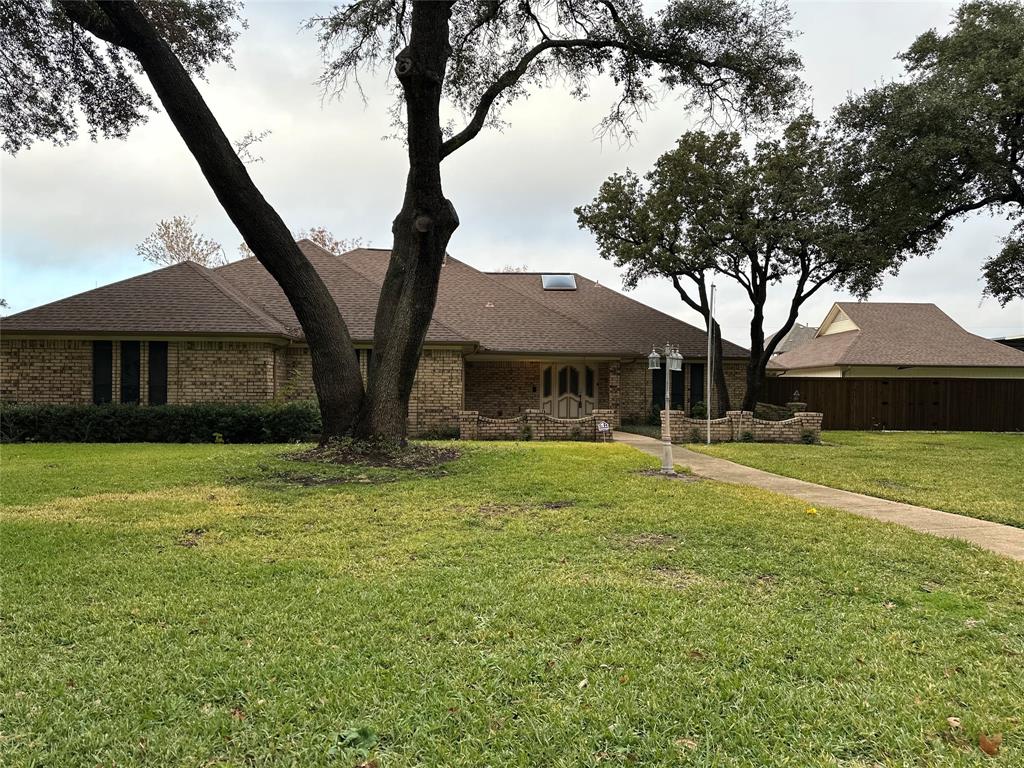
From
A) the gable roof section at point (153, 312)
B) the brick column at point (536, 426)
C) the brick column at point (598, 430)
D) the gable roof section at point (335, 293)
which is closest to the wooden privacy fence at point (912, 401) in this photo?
the brick column at point (598, 430)

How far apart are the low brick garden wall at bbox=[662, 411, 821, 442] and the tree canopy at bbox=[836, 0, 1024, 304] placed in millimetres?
5844

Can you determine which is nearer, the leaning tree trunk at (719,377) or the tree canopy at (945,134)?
the tree canopy at (945,134)

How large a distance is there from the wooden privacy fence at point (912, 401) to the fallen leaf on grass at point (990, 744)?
2207cm

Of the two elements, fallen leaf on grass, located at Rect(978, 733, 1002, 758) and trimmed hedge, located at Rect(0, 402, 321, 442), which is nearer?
fallen leaf on grass, located at Rect(978, 733, 1002, 758)

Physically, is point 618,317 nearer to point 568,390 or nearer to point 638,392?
point 638,392

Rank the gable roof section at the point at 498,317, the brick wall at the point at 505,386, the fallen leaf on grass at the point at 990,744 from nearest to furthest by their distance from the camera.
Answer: the fallen leaf on grass at the point at 990,744
the gable roof section at the point at 498,317
the brick wall at the point at 505,386

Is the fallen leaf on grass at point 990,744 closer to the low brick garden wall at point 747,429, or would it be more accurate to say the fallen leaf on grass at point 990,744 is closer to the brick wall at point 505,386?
the low brick garden wall at point 747,429

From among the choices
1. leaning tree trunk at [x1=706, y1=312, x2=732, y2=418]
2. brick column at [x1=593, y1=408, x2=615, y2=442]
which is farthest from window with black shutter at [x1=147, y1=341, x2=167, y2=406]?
leaning tree trunk at [x1=706, y1=312, x2=732, y2=418]

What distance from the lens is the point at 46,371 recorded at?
1581 centimetres

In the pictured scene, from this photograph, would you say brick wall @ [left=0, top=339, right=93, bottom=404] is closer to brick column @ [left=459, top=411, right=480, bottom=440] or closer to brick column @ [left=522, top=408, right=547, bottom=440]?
brick column @ [left=459, top=411, right=480, bottom=440]

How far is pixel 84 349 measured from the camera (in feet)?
52.4

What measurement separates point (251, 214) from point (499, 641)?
8789mm

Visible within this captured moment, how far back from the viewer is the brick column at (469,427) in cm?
1580

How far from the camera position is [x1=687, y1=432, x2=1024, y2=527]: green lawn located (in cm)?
783
